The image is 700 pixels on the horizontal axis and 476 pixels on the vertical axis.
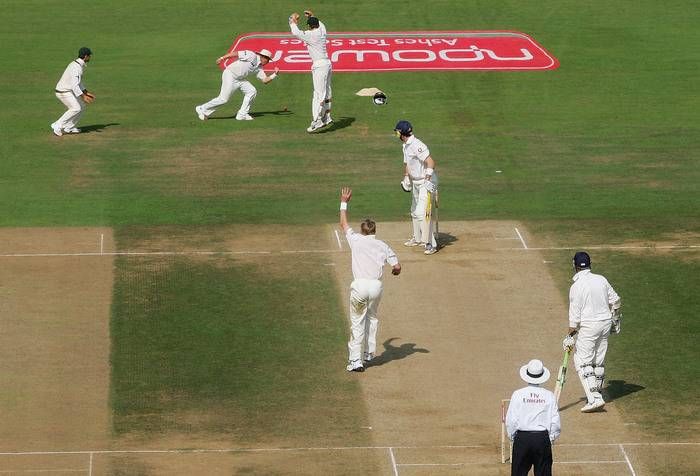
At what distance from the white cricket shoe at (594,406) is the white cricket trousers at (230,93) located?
15081 mm

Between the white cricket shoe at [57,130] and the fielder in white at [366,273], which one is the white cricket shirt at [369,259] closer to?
the fielder in white at [366,273]

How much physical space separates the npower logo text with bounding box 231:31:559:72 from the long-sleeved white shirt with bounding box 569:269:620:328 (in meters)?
18.0

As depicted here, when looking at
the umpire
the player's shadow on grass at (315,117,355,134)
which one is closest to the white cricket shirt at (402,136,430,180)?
the player's shadow on grass at (315,117,355,134)

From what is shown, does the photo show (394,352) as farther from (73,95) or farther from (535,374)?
(73,95)

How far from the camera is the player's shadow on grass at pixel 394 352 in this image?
20.9 meters

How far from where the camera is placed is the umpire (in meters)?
16.2

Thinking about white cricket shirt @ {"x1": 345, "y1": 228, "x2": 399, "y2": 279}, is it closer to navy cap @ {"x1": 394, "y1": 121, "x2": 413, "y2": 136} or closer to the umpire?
the umpire

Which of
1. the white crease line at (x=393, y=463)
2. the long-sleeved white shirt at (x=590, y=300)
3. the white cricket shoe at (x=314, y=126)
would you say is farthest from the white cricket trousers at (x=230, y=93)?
the white crease line at (x=393, y=463)

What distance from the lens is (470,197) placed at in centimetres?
2819

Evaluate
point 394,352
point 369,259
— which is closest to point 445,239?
point 394,352

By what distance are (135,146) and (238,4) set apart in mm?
12553

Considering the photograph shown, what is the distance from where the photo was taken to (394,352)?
835 inches

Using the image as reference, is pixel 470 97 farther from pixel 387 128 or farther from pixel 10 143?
pixel 10 143

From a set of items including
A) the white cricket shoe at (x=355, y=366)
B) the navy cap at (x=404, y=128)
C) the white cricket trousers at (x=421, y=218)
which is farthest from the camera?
the navy cap at (x=404, y=128)
